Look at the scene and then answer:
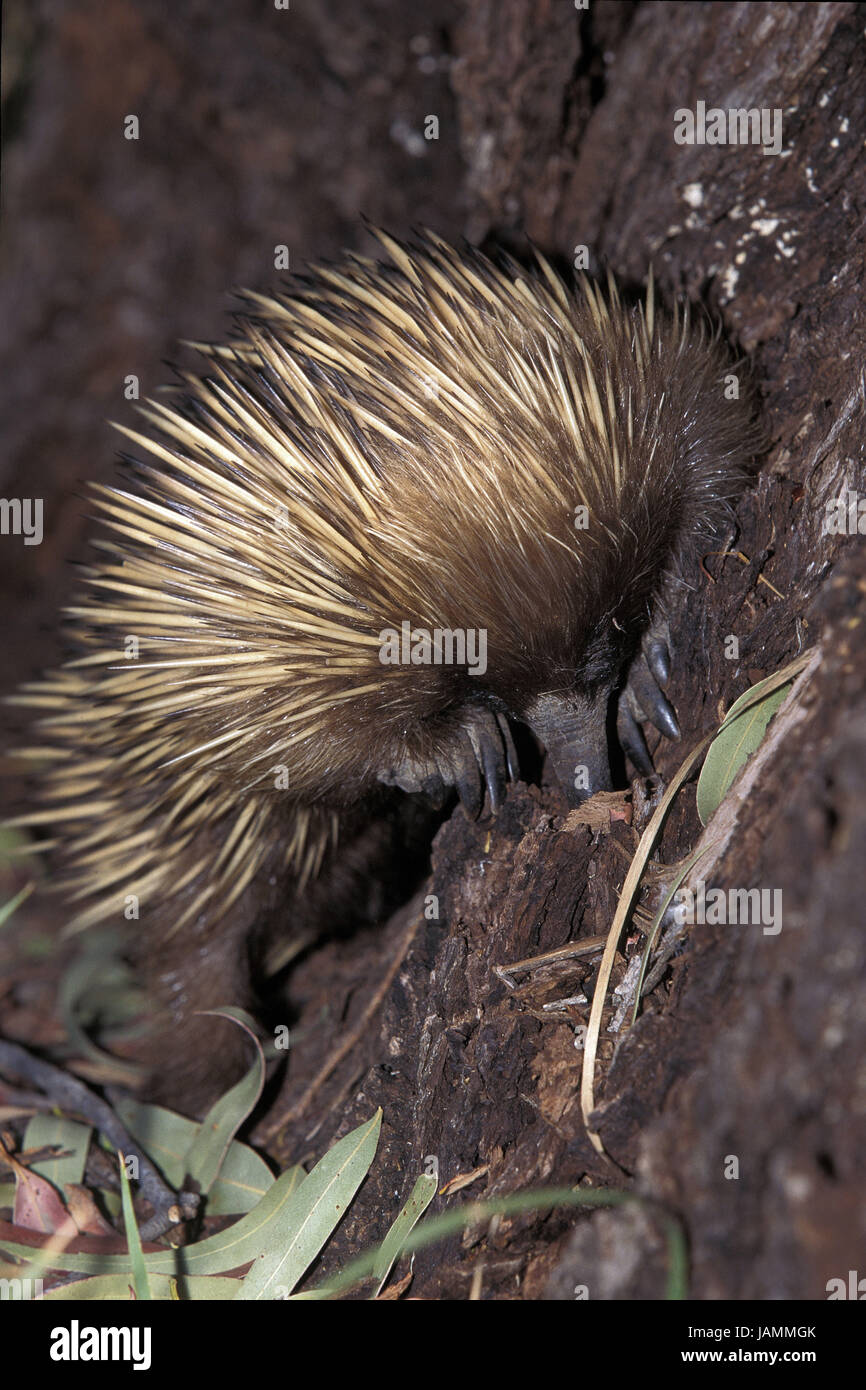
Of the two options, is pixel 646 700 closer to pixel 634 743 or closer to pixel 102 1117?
pixel 634 743

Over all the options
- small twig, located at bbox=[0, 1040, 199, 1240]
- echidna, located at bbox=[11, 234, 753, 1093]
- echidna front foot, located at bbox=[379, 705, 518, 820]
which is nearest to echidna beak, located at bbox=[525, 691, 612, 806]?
echidna, located at bbox=[11, 234, 753, 1093]

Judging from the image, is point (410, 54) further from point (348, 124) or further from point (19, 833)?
point (19, 833)

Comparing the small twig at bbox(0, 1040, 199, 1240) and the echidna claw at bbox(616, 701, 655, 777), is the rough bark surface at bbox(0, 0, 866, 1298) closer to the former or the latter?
the echidna claw at bbox(616, 701, 655, 777)

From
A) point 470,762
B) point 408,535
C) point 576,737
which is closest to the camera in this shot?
point 408,535

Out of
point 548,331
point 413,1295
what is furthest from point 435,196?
point 413,1295

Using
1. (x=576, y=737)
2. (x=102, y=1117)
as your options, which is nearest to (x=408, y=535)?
(x=576, y=737)

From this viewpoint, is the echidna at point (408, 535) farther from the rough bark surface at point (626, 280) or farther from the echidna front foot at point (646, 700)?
the rough bark surface at point (626, 280)

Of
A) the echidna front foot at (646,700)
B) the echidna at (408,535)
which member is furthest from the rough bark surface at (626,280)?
the echidna at (408,535)
